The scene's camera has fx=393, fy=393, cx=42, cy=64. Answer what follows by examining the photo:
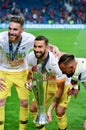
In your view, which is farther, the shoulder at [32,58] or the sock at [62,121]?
the sock at [62,121]

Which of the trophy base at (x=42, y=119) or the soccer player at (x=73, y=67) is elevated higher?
the soccer player at (x=73, y=67)

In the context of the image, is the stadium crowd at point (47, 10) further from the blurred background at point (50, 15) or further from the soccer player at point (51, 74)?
the soccer player at point (51, 74)

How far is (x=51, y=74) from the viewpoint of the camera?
19.9ft

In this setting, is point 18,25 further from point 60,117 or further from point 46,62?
point 60,117

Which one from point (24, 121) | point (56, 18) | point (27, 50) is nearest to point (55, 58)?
point (27, 50)

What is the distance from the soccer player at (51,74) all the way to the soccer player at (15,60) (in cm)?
30

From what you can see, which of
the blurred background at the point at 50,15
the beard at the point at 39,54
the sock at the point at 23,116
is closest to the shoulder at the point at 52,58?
the beard at the point at 39,54

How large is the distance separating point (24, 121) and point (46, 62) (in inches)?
50.6

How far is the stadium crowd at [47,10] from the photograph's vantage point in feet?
131

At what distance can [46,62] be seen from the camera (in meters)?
5.77

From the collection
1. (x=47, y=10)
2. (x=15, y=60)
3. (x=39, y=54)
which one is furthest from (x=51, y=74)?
(x=47, y=10)

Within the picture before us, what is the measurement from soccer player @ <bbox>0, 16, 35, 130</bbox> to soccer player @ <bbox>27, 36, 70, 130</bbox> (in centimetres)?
30

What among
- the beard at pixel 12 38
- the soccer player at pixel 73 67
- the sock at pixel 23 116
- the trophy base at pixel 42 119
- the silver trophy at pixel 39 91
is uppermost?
the beard at pixel 12 38

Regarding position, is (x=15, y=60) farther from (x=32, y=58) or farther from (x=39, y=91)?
(x=39, y=91)
